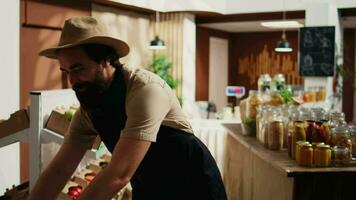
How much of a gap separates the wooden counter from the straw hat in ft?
4.18

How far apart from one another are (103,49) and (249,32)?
11450 millimetres

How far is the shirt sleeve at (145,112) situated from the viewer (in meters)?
1.43

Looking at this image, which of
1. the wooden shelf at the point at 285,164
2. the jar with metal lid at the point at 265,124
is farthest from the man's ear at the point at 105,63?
the jar with metal lid at the point at 265,124

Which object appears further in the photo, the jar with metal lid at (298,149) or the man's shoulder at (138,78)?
the jar with metal lid at (298,149)

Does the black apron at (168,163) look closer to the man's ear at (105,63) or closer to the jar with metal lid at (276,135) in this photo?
the man's ear at (105,63)

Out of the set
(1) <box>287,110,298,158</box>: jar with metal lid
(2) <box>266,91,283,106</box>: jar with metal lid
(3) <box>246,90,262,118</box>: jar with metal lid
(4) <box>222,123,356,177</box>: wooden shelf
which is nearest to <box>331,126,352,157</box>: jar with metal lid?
(4) <box>222,123,356,177</box>: wooden shelf

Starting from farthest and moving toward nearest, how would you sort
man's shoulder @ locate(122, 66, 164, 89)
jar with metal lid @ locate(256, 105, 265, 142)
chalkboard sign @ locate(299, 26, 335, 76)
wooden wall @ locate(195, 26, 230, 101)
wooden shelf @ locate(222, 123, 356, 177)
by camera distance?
wooden wall @ locate(195, 26, 230, 101)
chalkboard sign @ locate(299, 26, 335, 76)
jar with metal lid @ locate(256, 105, 265, 142)
wooden shelf @ locate(222, 123, 356, 177)
man's shoulder @ locate(122, 66, 164, 89)

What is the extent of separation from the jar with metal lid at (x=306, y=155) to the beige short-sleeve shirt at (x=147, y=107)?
1.04 metres

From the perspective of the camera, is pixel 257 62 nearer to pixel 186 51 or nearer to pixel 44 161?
pixel 186 51

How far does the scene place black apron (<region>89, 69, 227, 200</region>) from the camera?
63.4 inches

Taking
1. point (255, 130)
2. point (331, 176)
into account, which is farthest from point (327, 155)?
point (255, 130)

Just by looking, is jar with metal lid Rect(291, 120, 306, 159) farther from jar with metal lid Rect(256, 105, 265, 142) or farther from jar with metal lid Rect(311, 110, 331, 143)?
jar with metal lid Rect(256, 105, 265, 142)

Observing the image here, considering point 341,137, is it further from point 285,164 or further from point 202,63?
point 202,63

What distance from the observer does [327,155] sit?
250cm
